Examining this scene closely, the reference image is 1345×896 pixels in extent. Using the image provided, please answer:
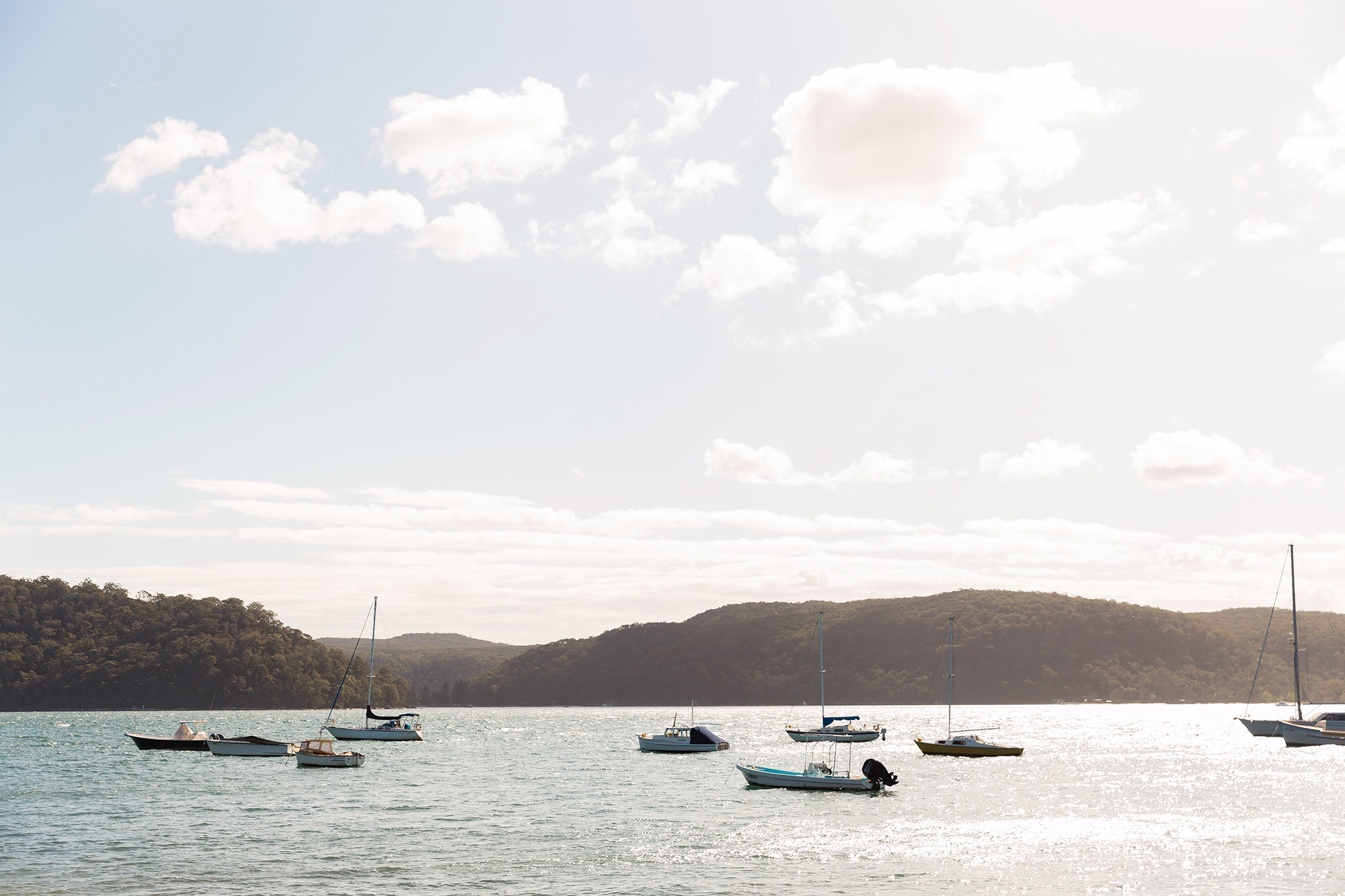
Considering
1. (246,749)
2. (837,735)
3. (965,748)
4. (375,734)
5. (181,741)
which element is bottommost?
(375,734)

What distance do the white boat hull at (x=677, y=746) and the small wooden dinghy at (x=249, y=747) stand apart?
4410cm

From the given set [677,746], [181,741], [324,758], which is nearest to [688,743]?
[677,746]

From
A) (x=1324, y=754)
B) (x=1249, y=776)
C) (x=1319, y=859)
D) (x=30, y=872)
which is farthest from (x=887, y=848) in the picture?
(x=1324, y=754)

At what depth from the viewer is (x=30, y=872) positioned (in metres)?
43.3

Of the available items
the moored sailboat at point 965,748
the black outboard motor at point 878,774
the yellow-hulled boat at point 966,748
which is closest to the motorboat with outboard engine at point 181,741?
the black outboard motor at point 878,774

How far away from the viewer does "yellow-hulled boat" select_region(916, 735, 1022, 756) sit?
11744cm

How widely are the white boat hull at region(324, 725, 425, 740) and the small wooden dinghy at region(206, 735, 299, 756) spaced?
24.9 m

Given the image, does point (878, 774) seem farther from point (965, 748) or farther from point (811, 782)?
point (965, 748)

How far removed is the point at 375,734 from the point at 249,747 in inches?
1416

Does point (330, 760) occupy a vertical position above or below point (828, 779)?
below

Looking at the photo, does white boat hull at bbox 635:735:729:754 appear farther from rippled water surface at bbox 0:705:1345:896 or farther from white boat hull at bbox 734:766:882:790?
white boat hull at bbox 734:766:882:790

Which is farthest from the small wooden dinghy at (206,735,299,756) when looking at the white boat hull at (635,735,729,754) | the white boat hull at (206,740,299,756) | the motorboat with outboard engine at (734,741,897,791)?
the motorboat with outboard engine at (734,741,897,791)

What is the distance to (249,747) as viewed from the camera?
113 m

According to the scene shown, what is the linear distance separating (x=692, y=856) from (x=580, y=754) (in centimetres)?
8687
